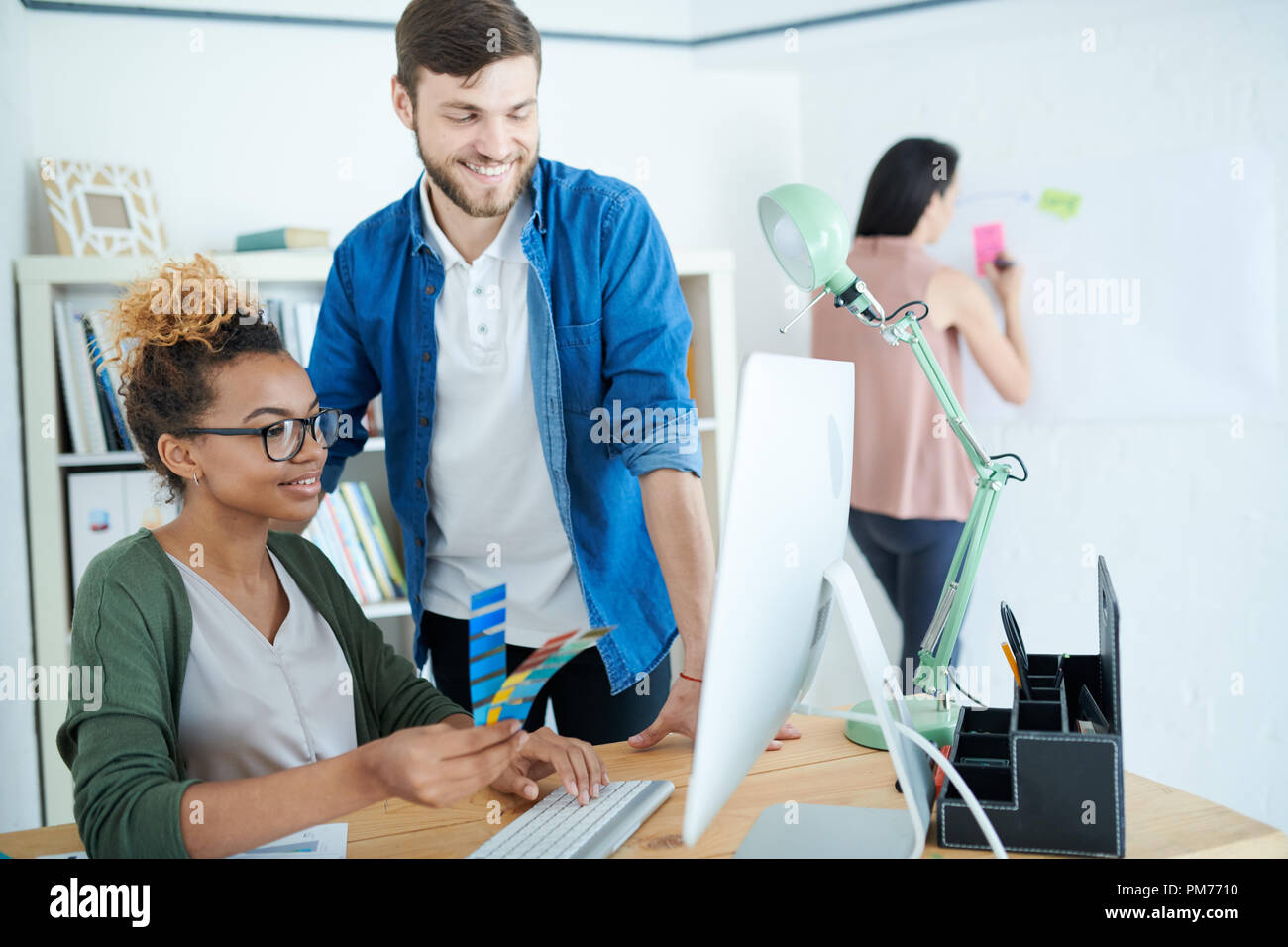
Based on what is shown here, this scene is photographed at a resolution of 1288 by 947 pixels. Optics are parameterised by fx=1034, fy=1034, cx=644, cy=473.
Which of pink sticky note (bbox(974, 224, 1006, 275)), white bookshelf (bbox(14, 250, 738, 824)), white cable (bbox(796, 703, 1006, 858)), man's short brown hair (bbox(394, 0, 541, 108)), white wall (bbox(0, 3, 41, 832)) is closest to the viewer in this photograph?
white cable (bbox(796, 703, 1006, 858))

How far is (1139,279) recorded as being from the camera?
8.92 ft

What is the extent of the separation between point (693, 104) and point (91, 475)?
1913mm

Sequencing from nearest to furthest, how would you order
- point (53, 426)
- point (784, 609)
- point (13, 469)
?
point (784, 609), point (13, 469), point (53, 426)

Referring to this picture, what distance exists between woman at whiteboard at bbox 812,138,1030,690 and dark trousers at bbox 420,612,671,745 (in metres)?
1.18

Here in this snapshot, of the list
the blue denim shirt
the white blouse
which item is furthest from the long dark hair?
the white blouse

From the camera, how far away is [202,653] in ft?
3.85

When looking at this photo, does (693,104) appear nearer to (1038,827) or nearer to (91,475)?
(91,475)

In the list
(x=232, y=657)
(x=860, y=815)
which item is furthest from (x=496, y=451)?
(x=860, y=815)

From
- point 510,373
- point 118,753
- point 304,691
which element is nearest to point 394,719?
point 304,691

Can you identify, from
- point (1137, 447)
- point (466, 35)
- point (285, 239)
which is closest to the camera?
point (466, 35)

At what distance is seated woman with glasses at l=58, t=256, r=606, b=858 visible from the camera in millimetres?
932

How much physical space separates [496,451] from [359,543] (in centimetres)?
97

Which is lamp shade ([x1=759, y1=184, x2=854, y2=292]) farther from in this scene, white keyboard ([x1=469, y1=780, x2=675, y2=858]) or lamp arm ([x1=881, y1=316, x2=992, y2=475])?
white keyboard ([x1=469, y1=780, x2=675, y2=858])

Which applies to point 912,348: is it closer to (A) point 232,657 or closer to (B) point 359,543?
(A) point 232,657
